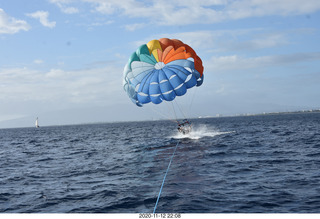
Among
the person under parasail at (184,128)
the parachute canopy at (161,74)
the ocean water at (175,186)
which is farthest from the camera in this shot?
the person under parasail at (184,128)

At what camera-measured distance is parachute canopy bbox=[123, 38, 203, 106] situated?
26.0 metres

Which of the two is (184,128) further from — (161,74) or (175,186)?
(175,186)

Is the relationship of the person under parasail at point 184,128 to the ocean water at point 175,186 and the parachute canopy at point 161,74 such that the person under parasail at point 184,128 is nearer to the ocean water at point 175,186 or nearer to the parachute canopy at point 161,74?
the parachute canopy at point 161,74

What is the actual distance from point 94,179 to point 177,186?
515cm

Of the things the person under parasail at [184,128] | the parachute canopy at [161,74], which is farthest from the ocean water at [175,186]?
the person under parasail at [184,128]

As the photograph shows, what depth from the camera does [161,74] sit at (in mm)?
26203

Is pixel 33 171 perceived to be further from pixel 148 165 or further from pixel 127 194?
pixel 127 194

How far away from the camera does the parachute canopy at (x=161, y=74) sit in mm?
25984

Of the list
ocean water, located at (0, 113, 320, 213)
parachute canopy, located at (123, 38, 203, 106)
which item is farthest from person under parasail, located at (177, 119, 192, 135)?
ocean water, located at (0, 113, 320, 213)

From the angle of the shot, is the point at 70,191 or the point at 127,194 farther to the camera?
the point at 70,191

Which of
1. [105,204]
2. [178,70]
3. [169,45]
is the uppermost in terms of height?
[169,45]

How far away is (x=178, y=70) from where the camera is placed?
26.4 m

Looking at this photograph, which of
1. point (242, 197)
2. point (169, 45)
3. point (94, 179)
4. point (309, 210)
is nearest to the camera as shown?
point (309, 210)

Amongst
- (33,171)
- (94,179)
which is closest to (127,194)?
(94,179)
